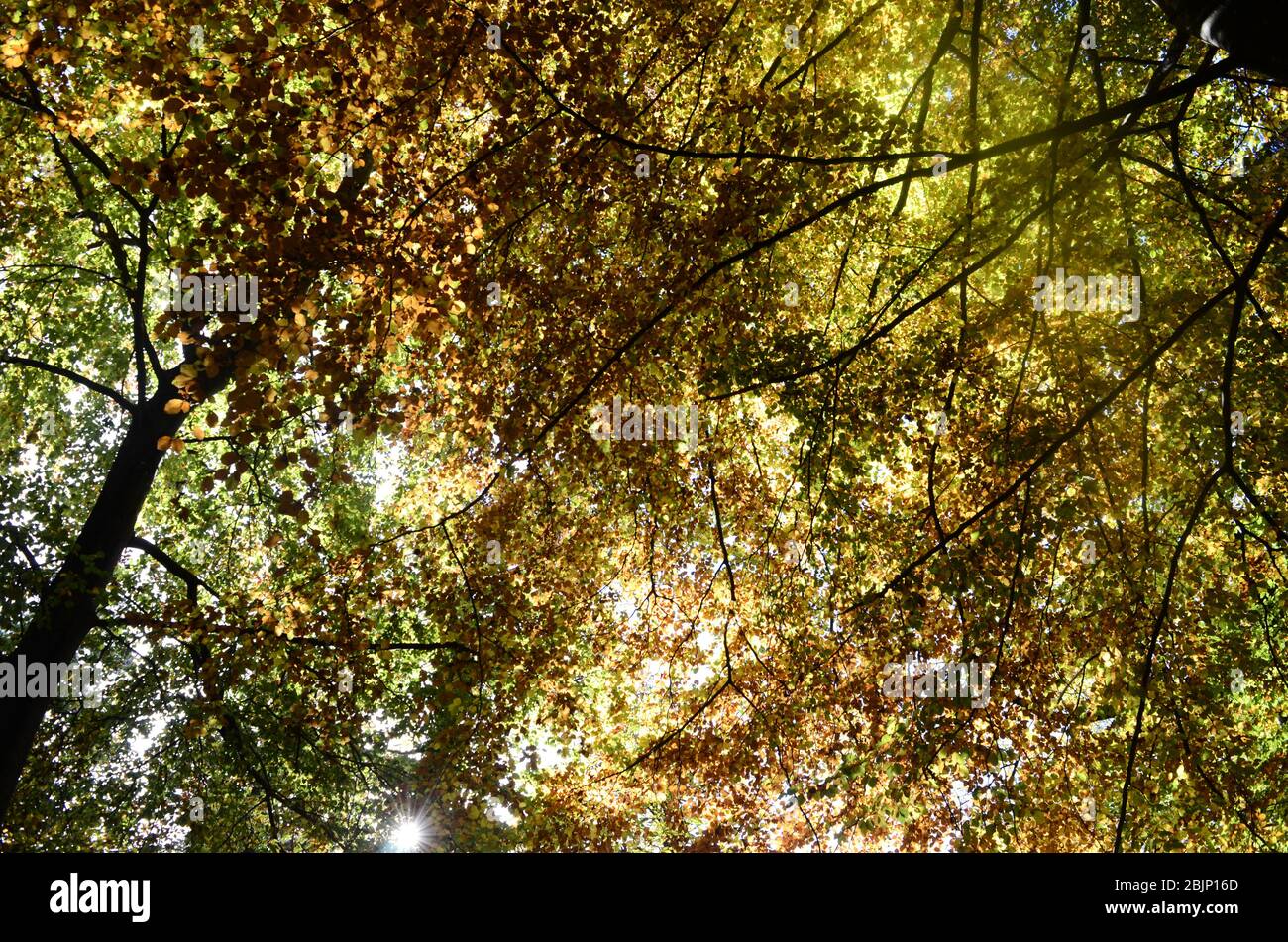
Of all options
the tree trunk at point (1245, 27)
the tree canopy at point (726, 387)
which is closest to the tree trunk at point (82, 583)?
the tree canopy at point (726, 387)

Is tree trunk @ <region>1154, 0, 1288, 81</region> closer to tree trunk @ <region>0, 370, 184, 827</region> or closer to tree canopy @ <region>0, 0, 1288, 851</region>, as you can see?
tree canopy @ <region>0, 0, 1288, 851</region>

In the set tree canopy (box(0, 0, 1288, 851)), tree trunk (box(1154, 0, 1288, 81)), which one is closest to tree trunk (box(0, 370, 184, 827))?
tree canopy (box(0, 0, 1288, 851))

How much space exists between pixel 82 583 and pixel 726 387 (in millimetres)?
8037

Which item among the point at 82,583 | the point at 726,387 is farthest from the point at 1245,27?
the point at 82,583

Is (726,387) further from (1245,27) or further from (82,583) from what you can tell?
(82,583)

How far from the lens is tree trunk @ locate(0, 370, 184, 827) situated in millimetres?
9055

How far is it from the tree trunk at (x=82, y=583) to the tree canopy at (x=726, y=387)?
0.06 metres

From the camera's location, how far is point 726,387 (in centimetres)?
811

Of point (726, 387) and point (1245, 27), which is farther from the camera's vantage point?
point (726, 387)

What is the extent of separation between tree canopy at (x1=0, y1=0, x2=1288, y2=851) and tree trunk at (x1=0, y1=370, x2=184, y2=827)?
0.06 metres

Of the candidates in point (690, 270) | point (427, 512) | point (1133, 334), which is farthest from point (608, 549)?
point (1133, 334)
